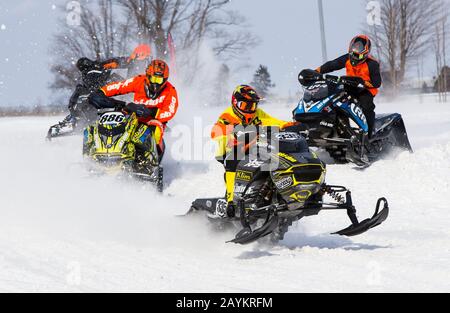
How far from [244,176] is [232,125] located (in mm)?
645

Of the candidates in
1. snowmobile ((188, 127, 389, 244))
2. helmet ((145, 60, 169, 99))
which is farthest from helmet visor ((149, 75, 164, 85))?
snowmobile ((188, 127, 389, 244))

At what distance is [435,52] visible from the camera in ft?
103

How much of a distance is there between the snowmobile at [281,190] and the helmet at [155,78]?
549 centimetres

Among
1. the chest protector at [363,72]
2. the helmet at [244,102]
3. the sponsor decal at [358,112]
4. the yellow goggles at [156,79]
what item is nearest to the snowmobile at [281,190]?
the helmet at [244,102]

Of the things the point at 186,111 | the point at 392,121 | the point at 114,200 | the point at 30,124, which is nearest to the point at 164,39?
the point at 30,124

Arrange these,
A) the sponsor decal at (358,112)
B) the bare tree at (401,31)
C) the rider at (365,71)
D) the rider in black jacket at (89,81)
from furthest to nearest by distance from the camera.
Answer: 1. the bare tree at (401,31)
2. the rider in black jacket at (89,81)
3. the rider at (365,71)
4. the sponsor decal at (358,112)

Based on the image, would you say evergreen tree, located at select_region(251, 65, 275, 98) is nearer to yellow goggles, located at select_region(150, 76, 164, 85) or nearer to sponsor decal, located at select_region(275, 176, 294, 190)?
yellow goggles, located at select_region(150, 76, 164, 85)

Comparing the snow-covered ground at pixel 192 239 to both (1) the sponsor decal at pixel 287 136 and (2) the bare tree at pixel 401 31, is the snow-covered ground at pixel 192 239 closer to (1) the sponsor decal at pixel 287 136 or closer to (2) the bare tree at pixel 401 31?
(1) the sponsor decal at pixel 287 136

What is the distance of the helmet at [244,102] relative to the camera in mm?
8297

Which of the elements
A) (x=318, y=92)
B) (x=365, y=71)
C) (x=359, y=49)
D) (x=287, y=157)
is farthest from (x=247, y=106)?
(x=365, y=71)

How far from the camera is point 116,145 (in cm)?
1123

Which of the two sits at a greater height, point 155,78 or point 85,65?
point 85,65

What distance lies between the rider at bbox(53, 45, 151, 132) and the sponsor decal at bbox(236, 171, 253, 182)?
8538mm

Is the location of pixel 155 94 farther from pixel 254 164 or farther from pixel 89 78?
pixel 254 164
